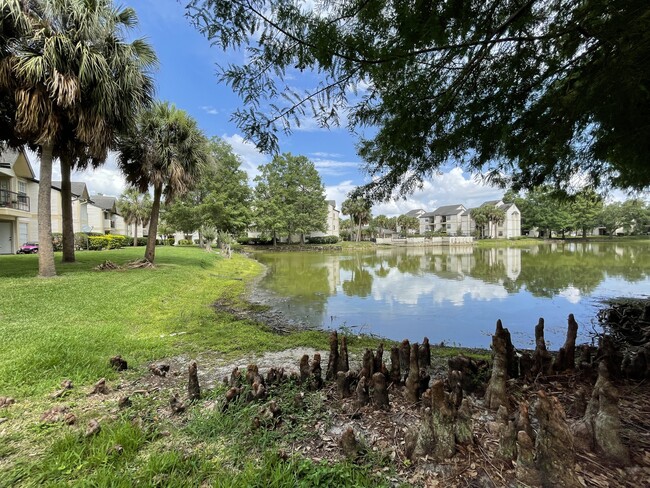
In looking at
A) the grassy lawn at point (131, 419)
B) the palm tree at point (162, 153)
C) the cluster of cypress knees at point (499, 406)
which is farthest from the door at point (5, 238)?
the cluster of cypress knees at point (499, 406)

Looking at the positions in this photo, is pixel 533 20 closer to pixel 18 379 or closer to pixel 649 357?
pixel 649 357

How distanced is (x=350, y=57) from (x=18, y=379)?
4.50m

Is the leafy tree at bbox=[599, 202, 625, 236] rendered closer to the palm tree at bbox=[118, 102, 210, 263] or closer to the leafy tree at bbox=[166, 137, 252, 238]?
the leafy tree at bbox=[166, 137, 252, 238]

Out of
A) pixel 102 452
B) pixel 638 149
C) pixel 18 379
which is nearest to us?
pixel 102 452

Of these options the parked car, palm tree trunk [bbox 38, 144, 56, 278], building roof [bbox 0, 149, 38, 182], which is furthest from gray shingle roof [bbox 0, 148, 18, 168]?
palm tree trunk [bbox 38, 144, 56, 278]

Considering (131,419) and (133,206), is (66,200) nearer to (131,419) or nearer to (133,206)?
(131,419)

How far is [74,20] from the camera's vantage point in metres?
8.51

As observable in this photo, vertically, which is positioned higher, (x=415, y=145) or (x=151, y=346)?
(x=415, y=145)

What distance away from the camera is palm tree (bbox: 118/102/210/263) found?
12180 millimetres

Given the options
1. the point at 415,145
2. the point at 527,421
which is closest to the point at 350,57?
the point at 415,145

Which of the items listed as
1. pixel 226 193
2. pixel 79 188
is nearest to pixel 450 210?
pixel 226 193

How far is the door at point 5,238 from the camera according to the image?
19.2m

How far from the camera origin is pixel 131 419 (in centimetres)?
244

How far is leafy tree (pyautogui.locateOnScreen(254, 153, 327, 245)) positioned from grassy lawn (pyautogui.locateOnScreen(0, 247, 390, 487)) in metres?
34.0
